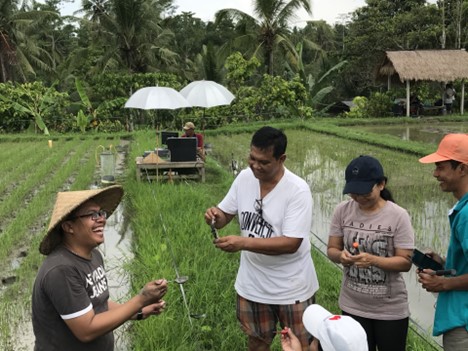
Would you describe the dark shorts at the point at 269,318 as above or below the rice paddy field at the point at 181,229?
above

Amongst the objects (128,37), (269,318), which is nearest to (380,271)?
(269,318)

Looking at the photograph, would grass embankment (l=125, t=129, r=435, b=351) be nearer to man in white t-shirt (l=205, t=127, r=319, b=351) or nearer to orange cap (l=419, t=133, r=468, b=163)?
man in white t-shirt (l=205, t=127, r=319, b=351)

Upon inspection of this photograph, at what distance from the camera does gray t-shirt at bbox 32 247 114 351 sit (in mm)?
1609

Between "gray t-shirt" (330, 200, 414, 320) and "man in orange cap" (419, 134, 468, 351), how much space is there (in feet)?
0.75

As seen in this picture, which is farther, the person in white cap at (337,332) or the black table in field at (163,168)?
the black table in field at (163,168)

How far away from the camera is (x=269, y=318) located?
7.63 ft

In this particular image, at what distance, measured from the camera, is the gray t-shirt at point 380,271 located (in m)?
2.22

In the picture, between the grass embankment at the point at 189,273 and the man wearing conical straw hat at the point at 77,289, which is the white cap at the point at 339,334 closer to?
the man wearing conical straw hat at the point at 77,289

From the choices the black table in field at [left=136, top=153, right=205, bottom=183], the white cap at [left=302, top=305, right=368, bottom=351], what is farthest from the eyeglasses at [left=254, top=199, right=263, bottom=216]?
the black table in field at [left=136, top=153, right=205, bottom=183]

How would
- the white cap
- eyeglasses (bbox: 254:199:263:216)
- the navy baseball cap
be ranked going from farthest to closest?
eyeglasses (bbox: 254:199:263:216) → the navy baseball cap → the white cap

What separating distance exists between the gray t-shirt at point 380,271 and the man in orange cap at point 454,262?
23 cm

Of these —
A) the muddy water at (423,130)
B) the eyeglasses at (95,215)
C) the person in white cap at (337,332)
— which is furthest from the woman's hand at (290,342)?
the muddy water at (423,130)

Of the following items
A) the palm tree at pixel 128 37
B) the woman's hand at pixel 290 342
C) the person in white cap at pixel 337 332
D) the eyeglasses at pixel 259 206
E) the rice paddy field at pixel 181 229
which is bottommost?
the rice paddy field at pixel 181 229

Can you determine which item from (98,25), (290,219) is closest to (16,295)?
(290,219)
